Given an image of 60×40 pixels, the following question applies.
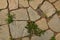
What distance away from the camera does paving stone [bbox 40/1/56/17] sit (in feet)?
11.6

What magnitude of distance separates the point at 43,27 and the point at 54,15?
25cm

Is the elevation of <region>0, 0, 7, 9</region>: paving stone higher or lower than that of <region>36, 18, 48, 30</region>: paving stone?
higher

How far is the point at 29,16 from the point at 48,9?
1.01 ft

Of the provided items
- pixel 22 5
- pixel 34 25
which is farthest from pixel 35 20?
pixel 22 5

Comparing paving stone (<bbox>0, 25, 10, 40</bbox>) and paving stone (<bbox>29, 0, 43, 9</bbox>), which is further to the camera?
paving stone (<bbox>29, 0, 43, 9</bbox>)

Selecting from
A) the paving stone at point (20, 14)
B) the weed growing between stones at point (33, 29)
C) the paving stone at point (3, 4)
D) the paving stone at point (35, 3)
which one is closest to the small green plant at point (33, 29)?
the weed growing between stones at point (33, 29)

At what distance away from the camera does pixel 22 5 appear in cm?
354

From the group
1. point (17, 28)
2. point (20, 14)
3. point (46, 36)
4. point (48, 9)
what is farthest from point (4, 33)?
point (48, 9)

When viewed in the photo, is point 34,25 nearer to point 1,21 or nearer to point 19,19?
point 19,19

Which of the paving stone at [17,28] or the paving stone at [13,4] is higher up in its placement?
the paving stone at [13,4]

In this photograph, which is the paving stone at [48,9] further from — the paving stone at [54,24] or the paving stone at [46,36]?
the paving stone at [46,36]

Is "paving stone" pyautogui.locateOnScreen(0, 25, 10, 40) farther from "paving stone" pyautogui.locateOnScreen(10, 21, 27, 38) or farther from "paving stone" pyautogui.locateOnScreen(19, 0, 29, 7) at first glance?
"paving stone" pyautogui.locateOnScreen(19, 0, 29, 7)

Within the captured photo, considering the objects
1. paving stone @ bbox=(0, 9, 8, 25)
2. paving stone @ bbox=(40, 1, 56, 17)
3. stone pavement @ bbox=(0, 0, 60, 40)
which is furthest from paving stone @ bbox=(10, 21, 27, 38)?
paving stone @ bbox=(40, 1, 56, 17)

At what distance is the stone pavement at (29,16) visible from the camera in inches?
136
